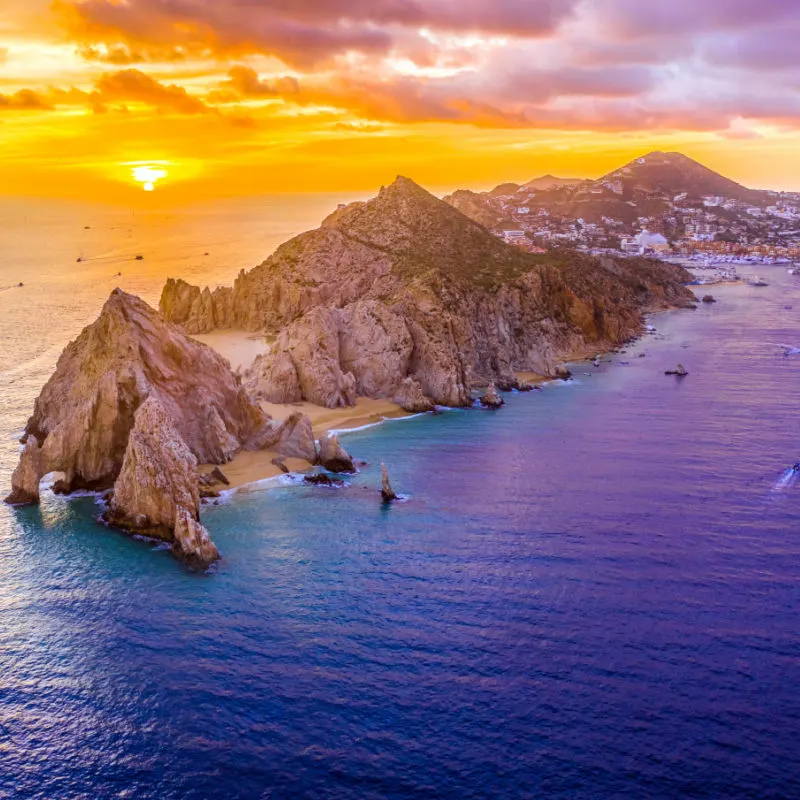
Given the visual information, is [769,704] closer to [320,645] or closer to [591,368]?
[320,645]

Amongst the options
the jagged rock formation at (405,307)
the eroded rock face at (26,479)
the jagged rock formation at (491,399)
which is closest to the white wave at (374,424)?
the jagged rock formation at (405,307)

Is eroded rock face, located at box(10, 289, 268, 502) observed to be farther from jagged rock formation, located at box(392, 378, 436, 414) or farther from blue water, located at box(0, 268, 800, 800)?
jagged rock formation, located at box(392, 378, 436, 414)

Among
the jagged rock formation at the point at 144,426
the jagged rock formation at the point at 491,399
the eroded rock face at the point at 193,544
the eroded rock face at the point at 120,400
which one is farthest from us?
the jagged rock formation at the point at 491,399

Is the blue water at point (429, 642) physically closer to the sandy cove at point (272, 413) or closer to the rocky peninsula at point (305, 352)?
the rocky peninsula at point (305, 352)

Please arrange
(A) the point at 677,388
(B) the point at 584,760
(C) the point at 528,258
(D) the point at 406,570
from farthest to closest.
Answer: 1. (C) the point at 528,258
2. (A) the point at 677,388
3. (D) the point at 406,570
4. (B) the point at 584,760

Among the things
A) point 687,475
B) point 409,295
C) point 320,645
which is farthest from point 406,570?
point 409,295

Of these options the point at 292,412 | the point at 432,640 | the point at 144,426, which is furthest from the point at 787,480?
the point at 144,426
